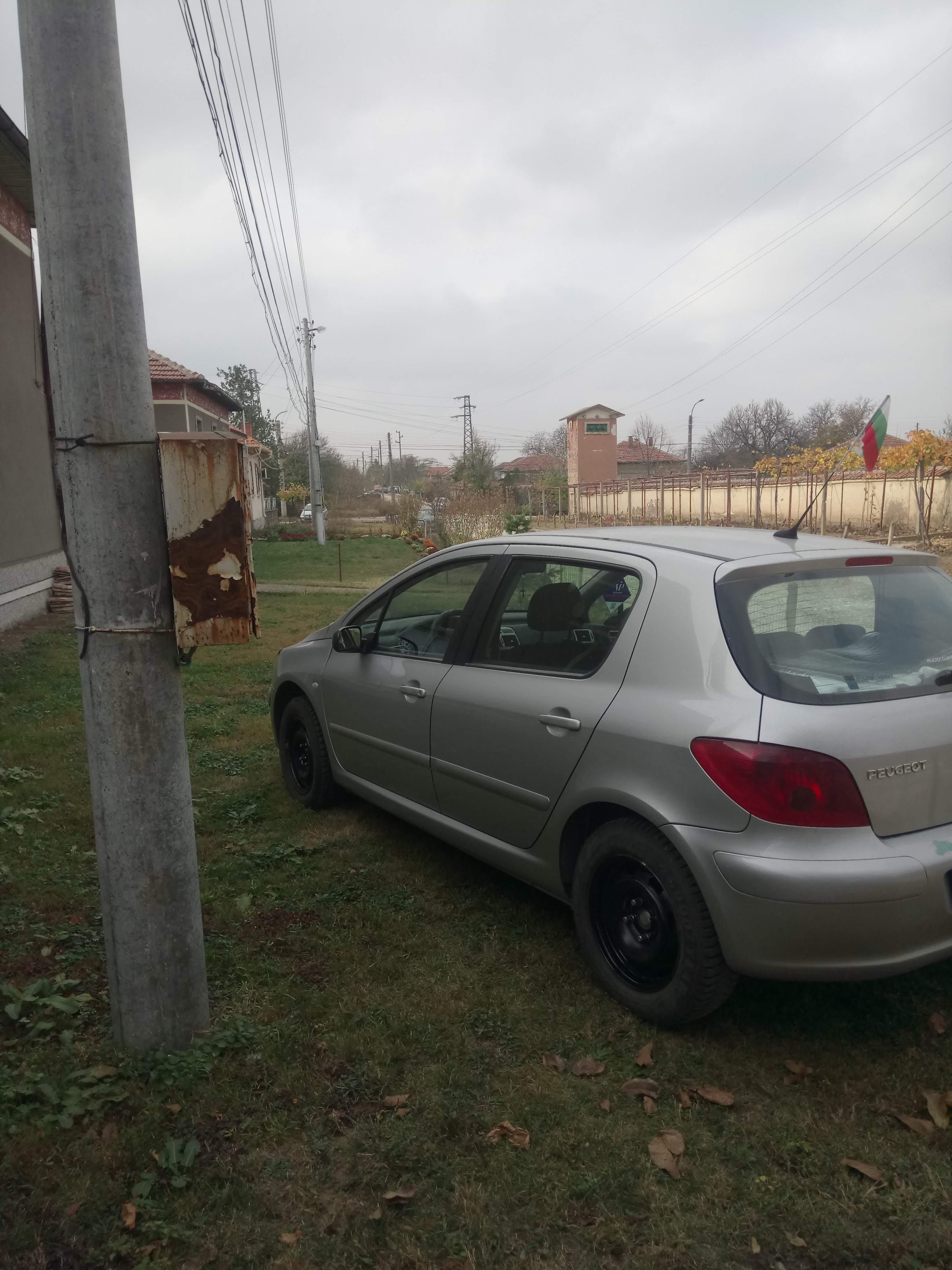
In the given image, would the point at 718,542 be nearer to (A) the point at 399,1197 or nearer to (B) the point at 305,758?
(A) the point at 399,1197

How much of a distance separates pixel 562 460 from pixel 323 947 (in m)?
79.9

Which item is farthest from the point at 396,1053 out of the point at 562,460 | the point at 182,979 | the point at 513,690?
the point at 562,460

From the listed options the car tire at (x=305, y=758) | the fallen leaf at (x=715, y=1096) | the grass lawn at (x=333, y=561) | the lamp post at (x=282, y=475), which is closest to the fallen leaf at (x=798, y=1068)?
the fallen leaf at (x=715, y=1096)

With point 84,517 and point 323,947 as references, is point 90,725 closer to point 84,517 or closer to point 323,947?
point 84,517

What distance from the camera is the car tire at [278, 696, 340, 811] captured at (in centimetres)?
514

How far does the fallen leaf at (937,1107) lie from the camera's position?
2.64m

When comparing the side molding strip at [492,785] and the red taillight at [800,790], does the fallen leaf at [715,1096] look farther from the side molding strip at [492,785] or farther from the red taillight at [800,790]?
the side molding strip at [492,785]

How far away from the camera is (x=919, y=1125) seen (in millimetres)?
2619

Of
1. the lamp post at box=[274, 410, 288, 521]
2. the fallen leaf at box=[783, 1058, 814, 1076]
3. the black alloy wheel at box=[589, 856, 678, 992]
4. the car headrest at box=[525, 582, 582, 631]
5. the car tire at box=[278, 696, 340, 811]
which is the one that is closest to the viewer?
the fallen leaf at box=[783, 1058, 814, 1076]

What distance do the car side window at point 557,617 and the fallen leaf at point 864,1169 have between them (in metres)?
1.62

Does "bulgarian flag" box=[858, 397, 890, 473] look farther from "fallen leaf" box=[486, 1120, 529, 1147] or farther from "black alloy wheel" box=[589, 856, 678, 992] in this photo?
"fallen leaf" box=[486, 1120, 529, 1147]

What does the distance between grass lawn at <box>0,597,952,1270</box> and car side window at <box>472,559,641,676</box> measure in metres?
1.10

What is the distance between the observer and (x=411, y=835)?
16.3ft

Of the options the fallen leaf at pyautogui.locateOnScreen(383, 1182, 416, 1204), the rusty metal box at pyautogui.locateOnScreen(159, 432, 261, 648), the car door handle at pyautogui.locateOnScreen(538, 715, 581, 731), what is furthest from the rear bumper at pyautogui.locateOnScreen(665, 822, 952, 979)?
the rusty metal box at pyautogui.locateOnScreen(159, 432, 261, 648)
